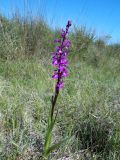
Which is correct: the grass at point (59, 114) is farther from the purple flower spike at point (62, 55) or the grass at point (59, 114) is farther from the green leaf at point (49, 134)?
the purple flower spike at point (62, 55)

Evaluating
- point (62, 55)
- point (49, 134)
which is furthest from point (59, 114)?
point (62, 55)

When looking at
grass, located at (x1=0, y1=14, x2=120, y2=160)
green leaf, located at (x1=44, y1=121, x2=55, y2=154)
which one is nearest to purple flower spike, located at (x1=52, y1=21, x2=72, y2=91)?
green leaf, located at (x1=44, y1=121, x2=55, y2=154)

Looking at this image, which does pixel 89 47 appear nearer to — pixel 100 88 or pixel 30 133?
pixel 100 88

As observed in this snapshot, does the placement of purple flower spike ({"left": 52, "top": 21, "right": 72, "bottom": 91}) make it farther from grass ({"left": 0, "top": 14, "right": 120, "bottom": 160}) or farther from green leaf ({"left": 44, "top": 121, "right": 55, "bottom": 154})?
grass ({"left": 0, "top": 14, "right": 120, "bottom": 160})

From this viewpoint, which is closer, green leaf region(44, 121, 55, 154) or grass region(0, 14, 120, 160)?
green leaf region(44, 121, 55, 154)

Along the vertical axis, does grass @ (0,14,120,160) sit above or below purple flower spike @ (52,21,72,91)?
below

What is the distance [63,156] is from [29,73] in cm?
220

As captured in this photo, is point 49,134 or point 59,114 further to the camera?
point 59,114

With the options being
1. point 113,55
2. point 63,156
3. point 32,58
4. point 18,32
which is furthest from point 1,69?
point 113,55

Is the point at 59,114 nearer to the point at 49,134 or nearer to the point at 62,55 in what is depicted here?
the point at 49,134

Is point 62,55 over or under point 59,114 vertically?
over

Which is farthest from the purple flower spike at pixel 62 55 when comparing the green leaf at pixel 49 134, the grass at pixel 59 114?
the grass at pixel 59 114

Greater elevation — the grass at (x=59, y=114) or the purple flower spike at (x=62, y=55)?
the purple flower spike at (x=62, y=55)

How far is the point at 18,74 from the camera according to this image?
425cm
